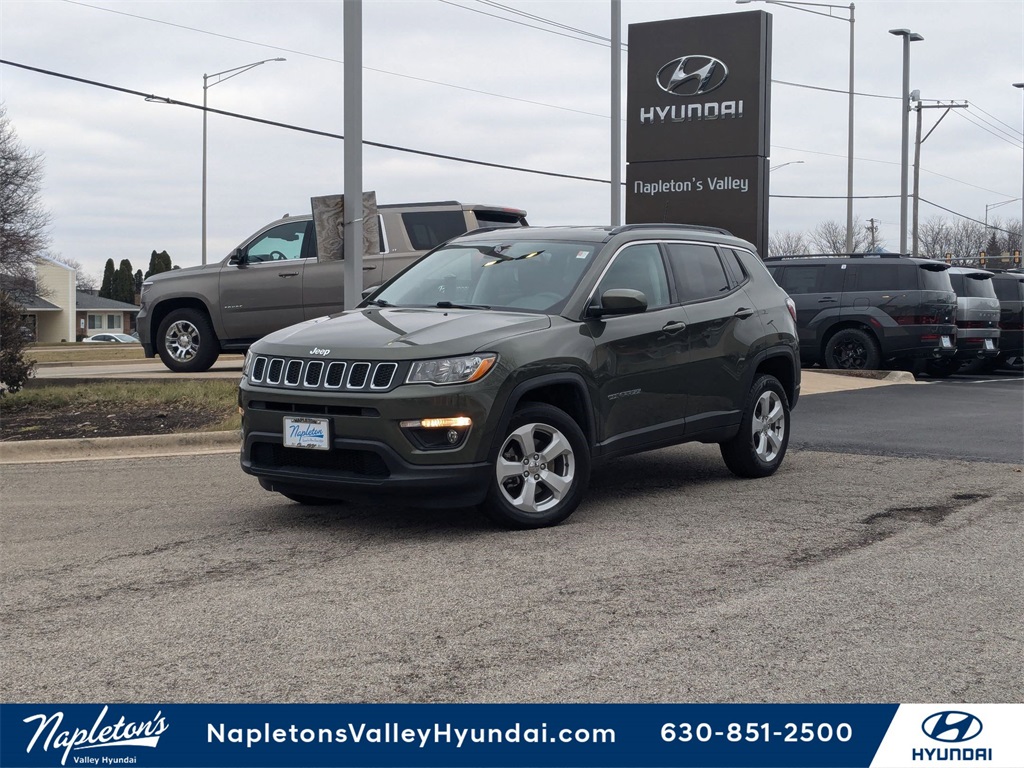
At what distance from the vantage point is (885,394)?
1733cm

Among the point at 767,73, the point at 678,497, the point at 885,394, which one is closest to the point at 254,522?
the point at 678,497

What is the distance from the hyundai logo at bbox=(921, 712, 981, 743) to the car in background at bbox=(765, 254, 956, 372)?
57.1 ft

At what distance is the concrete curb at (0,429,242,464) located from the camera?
10406 mm

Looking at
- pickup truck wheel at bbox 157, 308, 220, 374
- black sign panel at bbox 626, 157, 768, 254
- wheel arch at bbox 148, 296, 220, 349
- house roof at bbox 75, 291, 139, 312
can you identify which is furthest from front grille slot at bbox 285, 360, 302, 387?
house roof at bbox 75, 291, 139, 312

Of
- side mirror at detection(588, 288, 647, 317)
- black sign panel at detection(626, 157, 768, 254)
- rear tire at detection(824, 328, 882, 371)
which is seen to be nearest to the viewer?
side mirror at detection(588, 288, 647, 317)

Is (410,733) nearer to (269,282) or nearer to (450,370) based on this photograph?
(450,370)

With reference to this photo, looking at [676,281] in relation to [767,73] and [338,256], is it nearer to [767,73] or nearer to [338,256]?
[338,256]

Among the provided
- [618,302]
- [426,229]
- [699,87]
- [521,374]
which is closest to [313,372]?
[521,374]

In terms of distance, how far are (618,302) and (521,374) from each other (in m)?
0.90

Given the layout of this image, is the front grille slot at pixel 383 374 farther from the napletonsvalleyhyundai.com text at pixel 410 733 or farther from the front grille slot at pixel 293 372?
the napletonsvalleyhyundai.com text at pixel 410 733

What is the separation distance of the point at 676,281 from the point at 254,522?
332 cm

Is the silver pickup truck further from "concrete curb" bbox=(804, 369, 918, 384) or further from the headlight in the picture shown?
the headlight

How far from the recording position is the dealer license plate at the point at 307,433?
6867 mm

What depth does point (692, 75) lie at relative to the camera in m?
24.9
